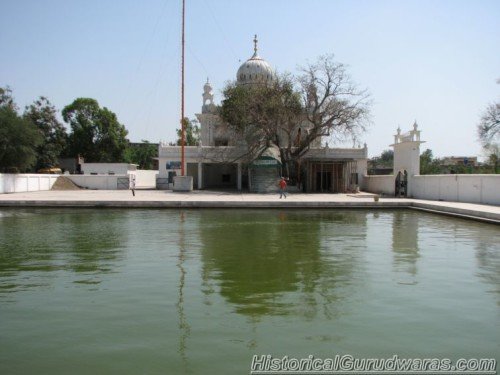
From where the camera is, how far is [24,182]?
35375mm

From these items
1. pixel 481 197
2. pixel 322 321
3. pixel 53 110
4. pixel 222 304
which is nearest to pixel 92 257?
pixel 222 304

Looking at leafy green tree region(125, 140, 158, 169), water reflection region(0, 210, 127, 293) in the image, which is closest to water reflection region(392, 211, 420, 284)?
water reflection region(0, 210, 127, 293)

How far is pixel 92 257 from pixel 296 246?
5192 mm

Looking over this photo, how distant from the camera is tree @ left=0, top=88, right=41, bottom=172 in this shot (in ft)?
117

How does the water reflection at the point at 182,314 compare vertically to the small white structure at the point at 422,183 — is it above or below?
below

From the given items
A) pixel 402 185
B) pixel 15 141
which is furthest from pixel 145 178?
pixel 402 185

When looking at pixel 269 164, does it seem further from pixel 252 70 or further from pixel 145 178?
pixel 145 178

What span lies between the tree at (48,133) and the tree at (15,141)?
21.1 meters

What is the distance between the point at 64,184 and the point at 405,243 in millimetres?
32509

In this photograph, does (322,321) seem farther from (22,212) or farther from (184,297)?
(22,212)


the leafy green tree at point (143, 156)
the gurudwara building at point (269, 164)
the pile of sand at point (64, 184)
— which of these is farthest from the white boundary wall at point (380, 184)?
the leafy green tree at point (143, 156)

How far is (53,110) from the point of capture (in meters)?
60.4

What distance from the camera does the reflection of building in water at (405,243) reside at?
10205mm

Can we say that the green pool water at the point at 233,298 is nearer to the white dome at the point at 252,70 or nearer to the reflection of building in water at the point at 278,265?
the reflection of building in water at the point at 278,265
